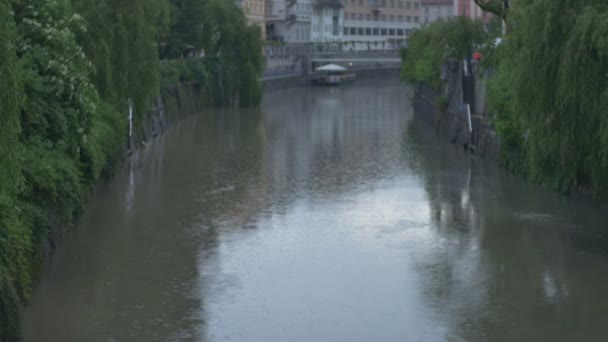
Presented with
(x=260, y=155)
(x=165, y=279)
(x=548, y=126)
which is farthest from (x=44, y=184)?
(x=260, y=155)

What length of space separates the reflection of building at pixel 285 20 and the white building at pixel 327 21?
3.76m

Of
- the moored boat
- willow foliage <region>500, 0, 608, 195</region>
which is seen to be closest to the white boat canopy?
the moored boat

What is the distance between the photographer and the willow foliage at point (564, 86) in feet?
66.5

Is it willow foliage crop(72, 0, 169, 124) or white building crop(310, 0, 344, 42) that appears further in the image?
white building crop(310, 0, 344, 42)

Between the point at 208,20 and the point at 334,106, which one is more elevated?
the point at 208,20

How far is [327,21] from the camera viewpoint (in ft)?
376

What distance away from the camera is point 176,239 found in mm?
23453

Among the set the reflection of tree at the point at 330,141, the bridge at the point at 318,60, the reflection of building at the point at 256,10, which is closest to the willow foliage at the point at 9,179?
the reflection of tree at the point at 330,141

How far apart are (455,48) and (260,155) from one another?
12.1m

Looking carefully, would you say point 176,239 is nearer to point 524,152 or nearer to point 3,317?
point 3,317

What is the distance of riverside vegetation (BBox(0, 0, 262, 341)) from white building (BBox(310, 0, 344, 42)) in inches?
3066

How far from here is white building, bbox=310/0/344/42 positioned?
112 meters

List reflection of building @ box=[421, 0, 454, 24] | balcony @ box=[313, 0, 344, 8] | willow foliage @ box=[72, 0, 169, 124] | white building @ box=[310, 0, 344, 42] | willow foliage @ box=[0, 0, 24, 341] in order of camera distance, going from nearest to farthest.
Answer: willow foliage @ box=[0, 0, 24, 341] → willow foliage @ box=[72, 0, 169, 124] → balcony @ box=[313, 0, 344, 8] → white building @ box=[310, 0, 344, 42] → reflection of building @ box=[421, 0, 454, 24]

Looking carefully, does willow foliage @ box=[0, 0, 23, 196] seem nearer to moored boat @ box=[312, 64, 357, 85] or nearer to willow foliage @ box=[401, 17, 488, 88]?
willow foliage @ box=[401, 17, 488, 88]
